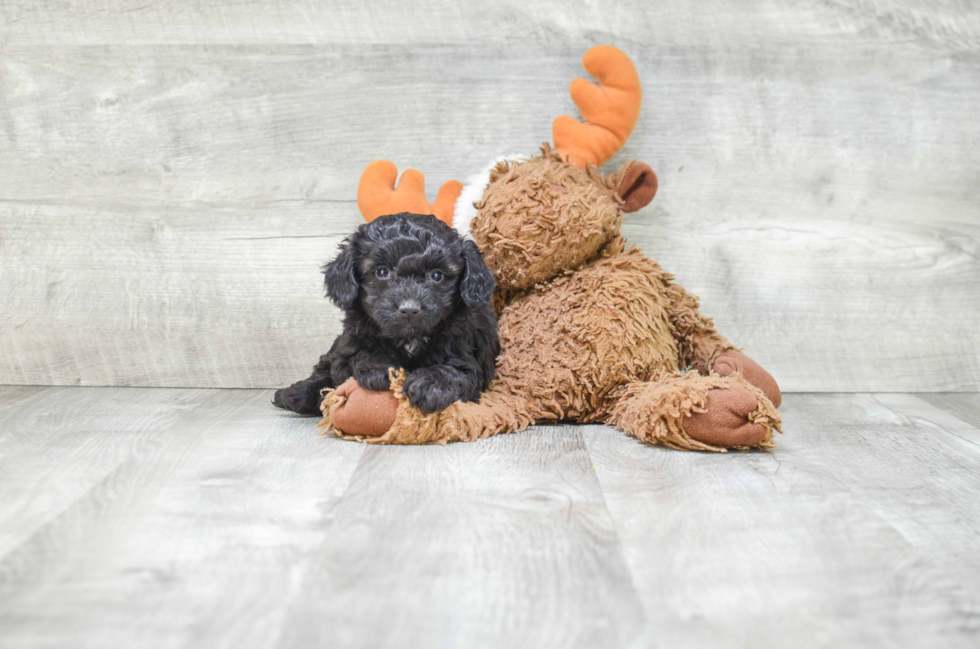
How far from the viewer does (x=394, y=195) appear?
6.37 feet

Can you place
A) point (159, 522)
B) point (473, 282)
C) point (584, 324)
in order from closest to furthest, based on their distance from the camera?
point (159, 522), point (473, 282), point (584, 324)

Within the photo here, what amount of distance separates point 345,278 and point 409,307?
17 cm

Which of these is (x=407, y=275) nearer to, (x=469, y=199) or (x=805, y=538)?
(x=469, y=199)

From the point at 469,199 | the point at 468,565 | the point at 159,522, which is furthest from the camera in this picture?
the point at 469,199

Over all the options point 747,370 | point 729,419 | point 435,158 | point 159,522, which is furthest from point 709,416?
point 435,158

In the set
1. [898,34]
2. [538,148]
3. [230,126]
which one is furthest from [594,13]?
[230,126]

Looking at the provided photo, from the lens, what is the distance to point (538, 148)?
212 cm

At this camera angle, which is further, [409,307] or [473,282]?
[473,282]

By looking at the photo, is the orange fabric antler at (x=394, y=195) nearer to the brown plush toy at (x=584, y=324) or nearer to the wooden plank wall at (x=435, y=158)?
the brown plush toy at (x=584, y=324)

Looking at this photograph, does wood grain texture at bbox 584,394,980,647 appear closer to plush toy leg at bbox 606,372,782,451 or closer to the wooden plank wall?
plush toy leg at bbox 606,372,782,451

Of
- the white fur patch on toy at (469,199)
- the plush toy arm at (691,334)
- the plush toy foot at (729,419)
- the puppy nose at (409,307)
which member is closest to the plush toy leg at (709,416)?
the plush toy foot at (729,419)

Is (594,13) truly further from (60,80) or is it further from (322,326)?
(60,80)

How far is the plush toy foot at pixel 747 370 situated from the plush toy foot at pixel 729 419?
31 cm

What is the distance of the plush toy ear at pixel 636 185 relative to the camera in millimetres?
1880
